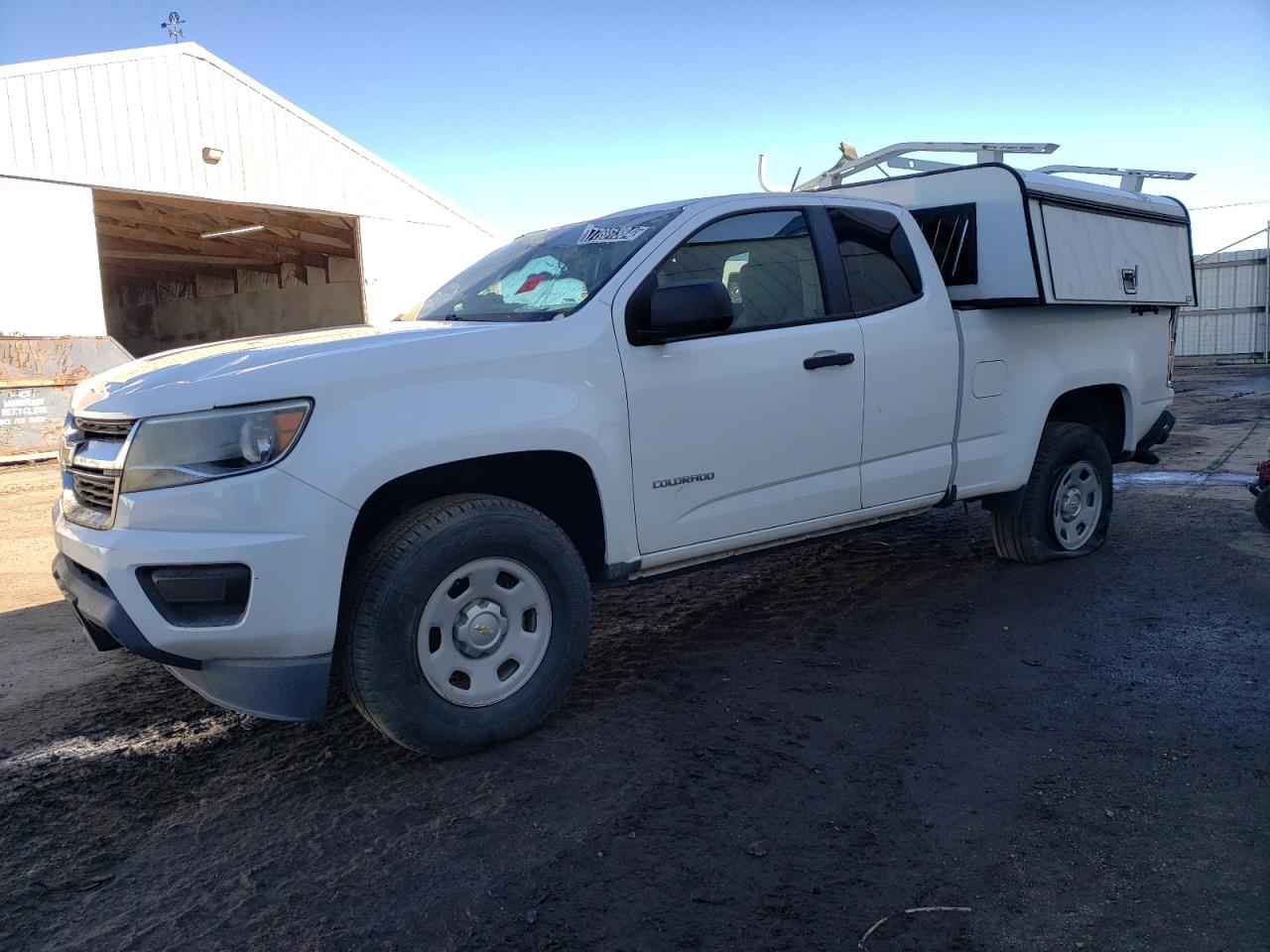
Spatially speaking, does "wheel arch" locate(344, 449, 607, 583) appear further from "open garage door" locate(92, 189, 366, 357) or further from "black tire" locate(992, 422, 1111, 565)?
"open garage door" locate(92, 189, 366, 357)

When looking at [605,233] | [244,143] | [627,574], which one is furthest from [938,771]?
[244,143]

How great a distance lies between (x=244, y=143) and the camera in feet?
53.3

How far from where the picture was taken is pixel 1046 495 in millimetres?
5508

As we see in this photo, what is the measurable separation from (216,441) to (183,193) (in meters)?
14.5

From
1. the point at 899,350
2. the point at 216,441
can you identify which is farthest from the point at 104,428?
the point at 899,350

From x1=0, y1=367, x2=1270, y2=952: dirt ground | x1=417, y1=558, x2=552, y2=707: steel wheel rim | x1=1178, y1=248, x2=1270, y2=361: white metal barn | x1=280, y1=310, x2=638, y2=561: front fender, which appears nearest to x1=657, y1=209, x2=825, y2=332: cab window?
x1=280, y1=310, x2=638, y2=561: front fender

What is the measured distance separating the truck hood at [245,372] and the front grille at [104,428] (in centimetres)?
4

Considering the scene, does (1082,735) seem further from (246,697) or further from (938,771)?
(246,697)

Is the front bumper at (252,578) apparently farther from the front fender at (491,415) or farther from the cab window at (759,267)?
the cab window at (759,267)

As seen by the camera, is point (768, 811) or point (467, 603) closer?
point (768, 811)

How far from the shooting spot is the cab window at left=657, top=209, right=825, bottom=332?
408cm

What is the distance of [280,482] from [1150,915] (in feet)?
8.46

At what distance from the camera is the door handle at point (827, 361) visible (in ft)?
13.6

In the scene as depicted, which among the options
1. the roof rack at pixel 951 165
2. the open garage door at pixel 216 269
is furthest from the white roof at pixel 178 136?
the roof rack at pixel 951 165
